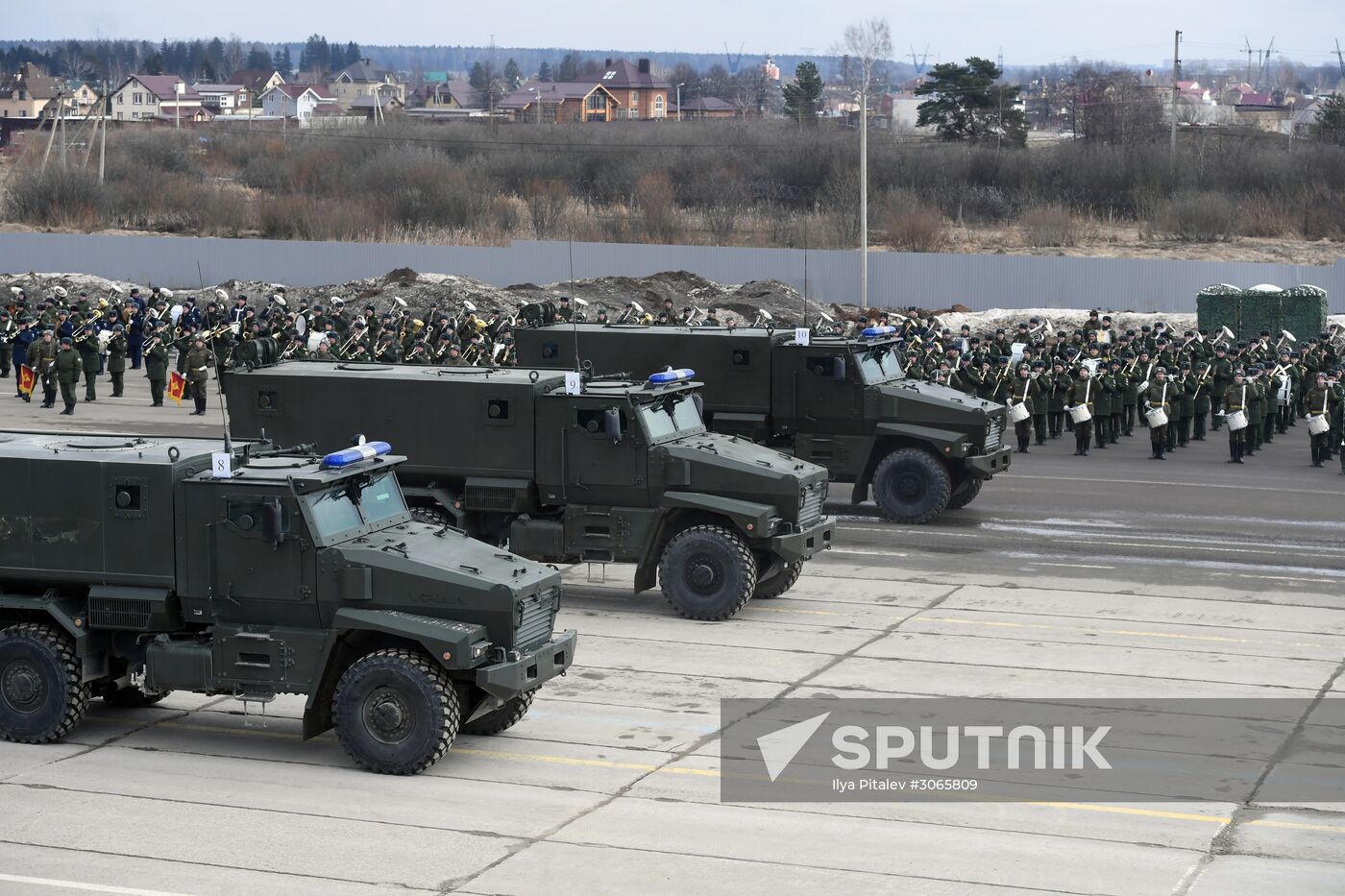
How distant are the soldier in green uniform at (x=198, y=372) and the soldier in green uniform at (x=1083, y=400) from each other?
15.7 metres

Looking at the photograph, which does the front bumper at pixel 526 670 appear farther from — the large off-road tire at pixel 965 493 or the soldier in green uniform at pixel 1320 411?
the soldier in green uniform at pixel 1320 411

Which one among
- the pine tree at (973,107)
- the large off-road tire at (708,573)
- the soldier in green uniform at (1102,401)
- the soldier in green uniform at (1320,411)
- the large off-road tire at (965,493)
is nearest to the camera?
the large off-road tire at (708,573)

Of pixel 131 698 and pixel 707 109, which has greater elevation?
pixel 707 109

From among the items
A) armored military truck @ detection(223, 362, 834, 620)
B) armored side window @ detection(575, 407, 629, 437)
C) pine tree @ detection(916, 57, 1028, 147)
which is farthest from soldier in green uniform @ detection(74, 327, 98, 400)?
pine tree @ detection(916, 57, 1028, 147)

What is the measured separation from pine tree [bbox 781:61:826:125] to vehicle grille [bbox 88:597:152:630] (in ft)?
300

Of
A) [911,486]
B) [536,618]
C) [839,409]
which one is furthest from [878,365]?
[536,618]

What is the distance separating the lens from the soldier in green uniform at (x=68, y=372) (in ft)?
103

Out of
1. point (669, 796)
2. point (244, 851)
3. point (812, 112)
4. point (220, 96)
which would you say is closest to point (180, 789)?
point (244, 851)

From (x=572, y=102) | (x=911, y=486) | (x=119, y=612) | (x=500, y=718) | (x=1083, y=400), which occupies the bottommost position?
(x=500, y=718)

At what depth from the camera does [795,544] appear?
16.6 meters

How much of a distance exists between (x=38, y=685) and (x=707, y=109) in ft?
480

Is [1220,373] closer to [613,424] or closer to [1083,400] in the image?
[1083,400]

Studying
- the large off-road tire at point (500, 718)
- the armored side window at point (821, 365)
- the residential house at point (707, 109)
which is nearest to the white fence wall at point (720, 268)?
the armored side window at point (821, 365)

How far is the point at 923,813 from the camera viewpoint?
10.9 m
